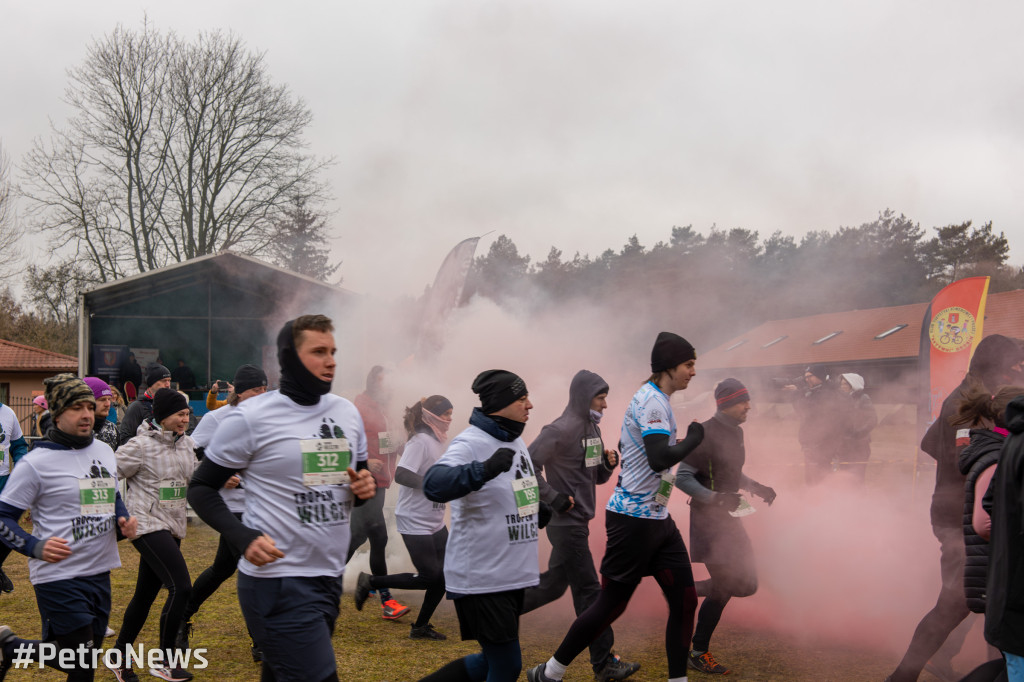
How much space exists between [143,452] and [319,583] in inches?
104

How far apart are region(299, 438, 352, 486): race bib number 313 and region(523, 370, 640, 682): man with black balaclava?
6.32 ft

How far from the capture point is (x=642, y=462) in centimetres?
468

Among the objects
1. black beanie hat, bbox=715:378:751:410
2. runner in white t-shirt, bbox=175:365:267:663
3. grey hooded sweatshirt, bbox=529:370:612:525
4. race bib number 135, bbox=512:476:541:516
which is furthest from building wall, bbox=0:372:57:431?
race bib number 135, bbox=512:476:541:516

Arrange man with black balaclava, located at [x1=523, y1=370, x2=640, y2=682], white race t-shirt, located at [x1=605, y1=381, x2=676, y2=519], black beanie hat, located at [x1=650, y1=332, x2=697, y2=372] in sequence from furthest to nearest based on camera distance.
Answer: man with black balaclava, located at [x1=523, y1=370, x2=640, y2=682]
black beanie hat, located at [x1=650, y1=332, x2=697, y2=372]
white race t-shirt, located at [x1=605, y1=381, x2=676, y2=519]

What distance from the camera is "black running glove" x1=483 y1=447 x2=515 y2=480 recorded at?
3596 millimetres

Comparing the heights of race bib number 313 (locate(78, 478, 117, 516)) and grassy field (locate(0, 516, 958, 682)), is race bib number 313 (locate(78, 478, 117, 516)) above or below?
above

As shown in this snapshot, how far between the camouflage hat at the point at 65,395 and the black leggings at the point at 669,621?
2892 mm

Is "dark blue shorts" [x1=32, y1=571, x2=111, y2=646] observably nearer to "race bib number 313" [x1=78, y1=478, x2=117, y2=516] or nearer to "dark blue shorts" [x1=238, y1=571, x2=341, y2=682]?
"race bib number 313" [x1=78, y1=478, x2=117, y2=516]

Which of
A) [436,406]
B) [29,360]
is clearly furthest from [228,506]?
[29,360]

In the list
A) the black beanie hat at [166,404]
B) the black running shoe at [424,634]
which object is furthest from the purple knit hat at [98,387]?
the black running shoe at [424,634]

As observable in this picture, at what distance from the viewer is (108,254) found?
1168 inches

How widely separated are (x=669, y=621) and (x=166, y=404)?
3426mm

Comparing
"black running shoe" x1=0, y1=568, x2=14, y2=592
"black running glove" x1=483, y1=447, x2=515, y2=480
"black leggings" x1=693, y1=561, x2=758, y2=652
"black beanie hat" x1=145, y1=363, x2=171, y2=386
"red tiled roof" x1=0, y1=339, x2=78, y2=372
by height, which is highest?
"red tiled roof" x1=0, y1=339, x2=78, y2=372

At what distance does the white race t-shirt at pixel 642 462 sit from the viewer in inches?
181
